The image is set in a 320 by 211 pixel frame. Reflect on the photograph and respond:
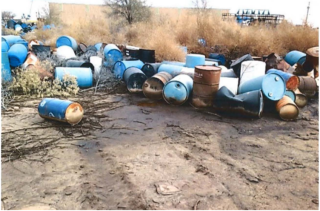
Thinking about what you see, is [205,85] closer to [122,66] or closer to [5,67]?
[122,66]

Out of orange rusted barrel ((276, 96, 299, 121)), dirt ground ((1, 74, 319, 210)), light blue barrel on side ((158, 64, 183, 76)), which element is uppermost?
light blue barrel on side ((158, 64, 183, 76))

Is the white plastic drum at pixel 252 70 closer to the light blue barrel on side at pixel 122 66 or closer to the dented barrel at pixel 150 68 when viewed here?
the dented barrel at pixel 150 68

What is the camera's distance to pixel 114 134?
370 cm

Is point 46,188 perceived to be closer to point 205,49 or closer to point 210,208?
point 210,208

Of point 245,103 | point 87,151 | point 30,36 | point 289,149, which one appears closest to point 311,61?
point 245,103

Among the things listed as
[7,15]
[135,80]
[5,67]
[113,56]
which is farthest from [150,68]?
[7,15]

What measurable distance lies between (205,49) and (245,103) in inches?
217

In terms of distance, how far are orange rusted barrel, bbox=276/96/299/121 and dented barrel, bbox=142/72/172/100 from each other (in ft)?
7.18

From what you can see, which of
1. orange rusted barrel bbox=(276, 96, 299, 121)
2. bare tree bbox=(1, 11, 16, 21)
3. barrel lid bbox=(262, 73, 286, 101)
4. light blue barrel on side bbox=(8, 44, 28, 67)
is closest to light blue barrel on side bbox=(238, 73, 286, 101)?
barrel lid bbox=(262, 73, 286, 101)

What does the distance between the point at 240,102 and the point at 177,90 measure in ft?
3.92

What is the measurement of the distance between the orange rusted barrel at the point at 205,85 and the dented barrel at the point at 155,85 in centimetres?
71

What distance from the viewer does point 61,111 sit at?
3.71 metres

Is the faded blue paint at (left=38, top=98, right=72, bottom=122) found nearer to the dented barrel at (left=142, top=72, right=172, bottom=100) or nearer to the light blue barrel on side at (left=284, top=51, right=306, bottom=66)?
the dented barrel at (left=142, top=72, right=172, bottom=100)

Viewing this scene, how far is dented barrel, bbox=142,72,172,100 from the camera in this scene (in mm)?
5051
